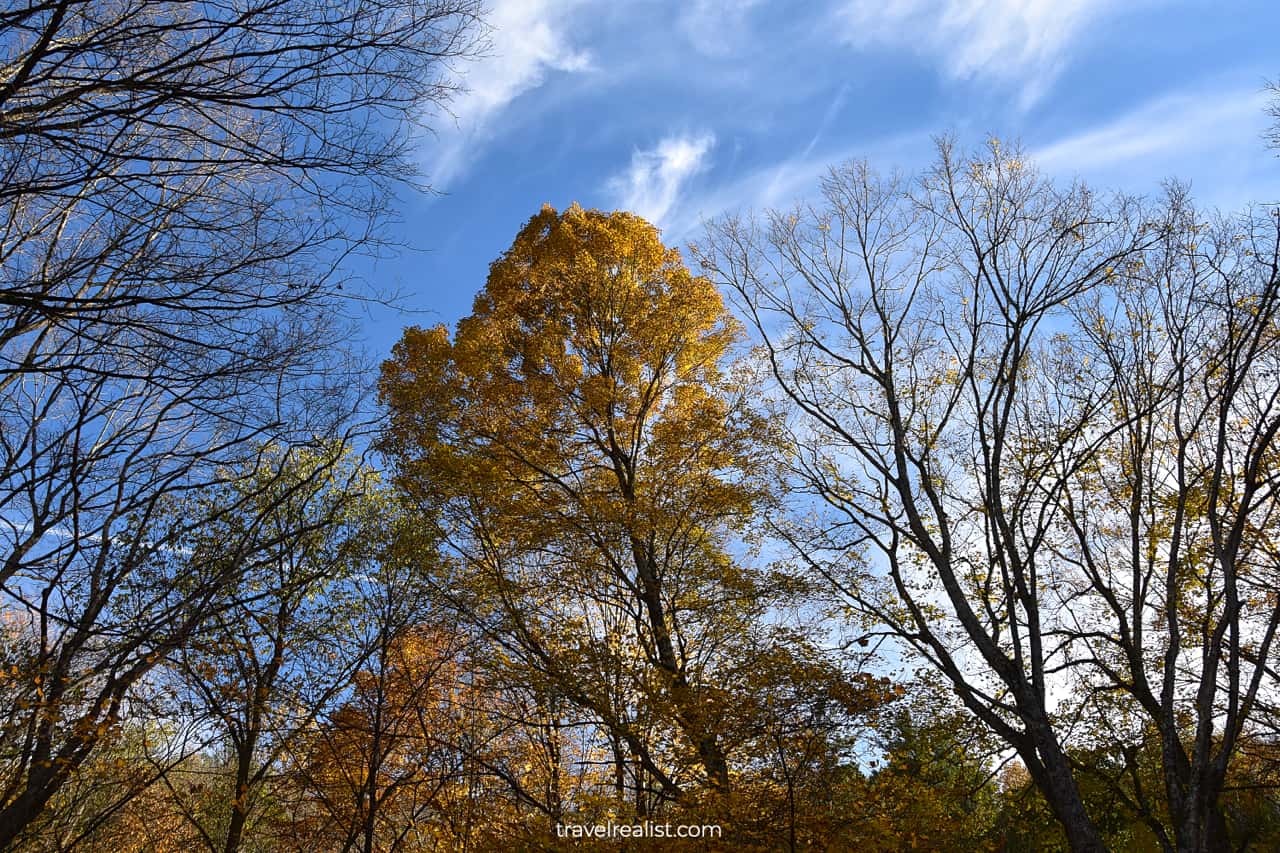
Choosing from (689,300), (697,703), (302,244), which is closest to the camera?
(302,244)

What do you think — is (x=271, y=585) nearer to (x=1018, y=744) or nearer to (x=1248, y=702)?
(x=1018, y=744)

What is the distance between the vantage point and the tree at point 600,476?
26.0 feet

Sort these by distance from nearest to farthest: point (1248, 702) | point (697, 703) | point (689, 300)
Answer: point (1248, 702), point (697, 703), point (689, 300)

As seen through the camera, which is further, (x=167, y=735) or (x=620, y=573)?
(x=167, y=735)

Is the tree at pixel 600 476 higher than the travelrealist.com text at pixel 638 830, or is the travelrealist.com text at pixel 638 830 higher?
the tree at pixel 600 476

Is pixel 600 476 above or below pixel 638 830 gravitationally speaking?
above

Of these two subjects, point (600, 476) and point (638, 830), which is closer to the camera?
point (638, 830)

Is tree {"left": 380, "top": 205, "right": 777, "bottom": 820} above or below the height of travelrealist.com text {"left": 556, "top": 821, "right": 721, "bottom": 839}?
above

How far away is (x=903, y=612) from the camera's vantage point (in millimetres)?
8984

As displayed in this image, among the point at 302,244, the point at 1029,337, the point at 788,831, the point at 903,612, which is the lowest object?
the point at 788,831

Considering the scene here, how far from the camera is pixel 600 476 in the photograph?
34.4 ft

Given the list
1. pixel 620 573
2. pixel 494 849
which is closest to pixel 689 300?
pixel 620 573

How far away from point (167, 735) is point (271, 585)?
2.40 m

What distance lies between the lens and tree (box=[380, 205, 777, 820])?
793cm
